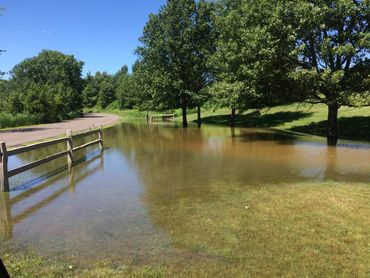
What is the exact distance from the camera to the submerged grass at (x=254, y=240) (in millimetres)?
5242

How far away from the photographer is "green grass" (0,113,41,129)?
42409 mm

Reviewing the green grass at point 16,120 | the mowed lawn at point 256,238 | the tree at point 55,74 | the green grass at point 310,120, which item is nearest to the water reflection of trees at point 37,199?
the mowed lawn at point 256,238

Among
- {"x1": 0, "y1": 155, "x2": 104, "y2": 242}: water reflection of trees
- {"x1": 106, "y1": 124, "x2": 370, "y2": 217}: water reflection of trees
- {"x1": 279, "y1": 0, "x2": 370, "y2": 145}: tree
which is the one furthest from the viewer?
{"x1": 279, "y1": 0, "x2": 370, "y2": 145}: tree

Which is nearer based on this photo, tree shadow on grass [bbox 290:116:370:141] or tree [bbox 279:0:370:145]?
tree [bbox 279:0:370:145]

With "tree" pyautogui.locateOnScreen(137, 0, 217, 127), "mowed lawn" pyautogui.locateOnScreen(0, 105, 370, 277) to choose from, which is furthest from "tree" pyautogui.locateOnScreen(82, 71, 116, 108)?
"mowed lawn" pyautogui.locateOnScreen(0, 105, 370, 277)

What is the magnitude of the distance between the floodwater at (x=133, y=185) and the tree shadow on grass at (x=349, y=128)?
379 cm

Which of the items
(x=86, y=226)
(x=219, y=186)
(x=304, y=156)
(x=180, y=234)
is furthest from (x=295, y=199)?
(x=304, y=156)

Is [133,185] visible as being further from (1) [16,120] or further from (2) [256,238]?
(1) [16,120]

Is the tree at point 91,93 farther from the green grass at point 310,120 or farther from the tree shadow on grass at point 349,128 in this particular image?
the tree shadow on grass at point 349,128

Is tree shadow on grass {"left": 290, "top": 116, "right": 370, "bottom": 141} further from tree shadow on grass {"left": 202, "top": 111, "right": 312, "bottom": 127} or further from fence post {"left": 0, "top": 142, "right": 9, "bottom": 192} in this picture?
fence post {"left": 0, "top": 142, "right": 9, "bottom": 192}

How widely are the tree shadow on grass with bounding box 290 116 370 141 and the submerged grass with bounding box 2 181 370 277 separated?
16.1 metres

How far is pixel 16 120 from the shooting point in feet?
149

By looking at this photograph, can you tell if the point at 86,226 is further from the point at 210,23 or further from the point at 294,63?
the point at 210,23

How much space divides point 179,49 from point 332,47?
18403mm
